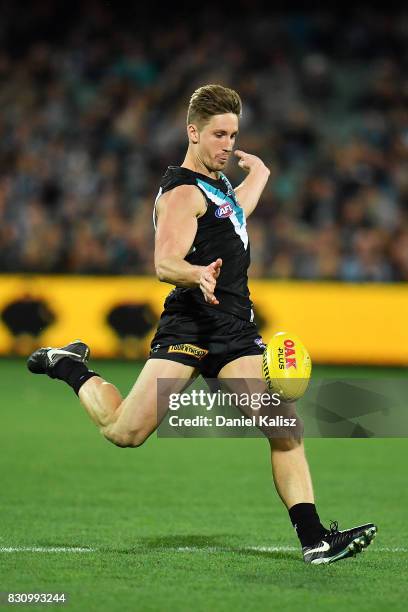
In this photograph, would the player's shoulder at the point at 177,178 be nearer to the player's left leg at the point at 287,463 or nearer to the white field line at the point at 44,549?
the player's left leg at the point at 287,463

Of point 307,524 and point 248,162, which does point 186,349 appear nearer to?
point 307,524

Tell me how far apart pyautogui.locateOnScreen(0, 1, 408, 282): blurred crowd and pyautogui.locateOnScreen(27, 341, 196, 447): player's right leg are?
34.8 ft

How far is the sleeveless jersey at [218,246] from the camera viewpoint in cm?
641

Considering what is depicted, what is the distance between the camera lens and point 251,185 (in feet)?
23.6

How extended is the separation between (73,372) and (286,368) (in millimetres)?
1326

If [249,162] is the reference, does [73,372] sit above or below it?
below

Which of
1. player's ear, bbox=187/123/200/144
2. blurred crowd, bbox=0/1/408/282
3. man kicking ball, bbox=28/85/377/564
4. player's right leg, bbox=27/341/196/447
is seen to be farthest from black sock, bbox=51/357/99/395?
blurred crowd, bbox=0/1/408/282

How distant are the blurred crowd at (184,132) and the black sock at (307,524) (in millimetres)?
10889

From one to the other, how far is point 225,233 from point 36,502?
8.40 ft

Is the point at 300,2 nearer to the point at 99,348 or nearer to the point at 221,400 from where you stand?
the point at 99,348

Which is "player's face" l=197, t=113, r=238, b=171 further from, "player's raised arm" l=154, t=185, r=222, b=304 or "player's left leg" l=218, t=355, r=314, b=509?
"player's left leg" l=218, t=355, r=314, b=509

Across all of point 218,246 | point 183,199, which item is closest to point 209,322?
point 218,246

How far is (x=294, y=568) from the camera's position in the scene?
612cm

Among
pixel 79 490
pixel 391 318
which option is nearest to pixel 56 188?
pixel 391 318
